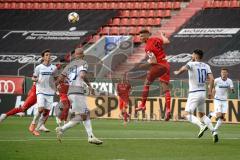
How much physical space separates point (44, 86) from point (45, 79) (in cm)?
24

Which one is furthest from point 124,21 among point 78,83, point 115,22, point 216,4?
point 78,83

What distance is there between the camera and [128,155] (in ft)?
55.5

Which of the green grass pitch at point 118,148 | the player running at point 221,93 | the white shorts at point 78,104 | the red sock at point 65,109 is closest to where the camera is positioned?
the green grass pitch at point 118,148

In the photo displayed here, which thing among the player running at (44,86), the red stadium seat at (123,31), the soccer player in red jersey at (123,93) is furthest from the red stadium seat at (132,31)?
the player running at (44,86)

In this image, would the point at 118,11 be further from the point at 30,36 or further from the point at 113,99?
the point at 113,99

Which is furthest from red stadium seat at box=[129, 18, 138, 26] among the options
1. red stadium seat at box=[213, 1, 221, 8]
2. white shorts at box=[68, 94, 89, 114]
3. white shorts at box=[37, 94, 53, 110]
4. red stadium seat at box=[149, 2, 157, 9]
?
white shorts at box=[68, 94, 89, 114]

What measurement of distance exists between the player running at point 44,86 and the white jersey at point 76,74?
523cm

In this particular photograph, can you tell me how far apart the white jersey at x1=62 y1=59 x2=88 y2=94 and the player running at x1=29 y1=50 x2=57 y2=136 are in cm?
523

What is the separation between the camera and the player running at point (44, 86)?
2419cm

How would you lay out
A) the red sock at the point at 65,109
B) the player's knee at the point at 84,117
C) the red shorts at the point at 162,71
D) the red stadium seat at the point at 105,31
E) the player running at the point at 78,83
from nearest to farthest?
the player running at the point at 78,83 → the player's knee at the point at 84,117 → the red shorts at the point at 162,71 → the red sock at the point at 65,109 → the red stadium seat at the point at 105,31

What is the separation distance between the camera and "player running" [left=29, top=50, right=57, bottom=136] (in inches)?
952

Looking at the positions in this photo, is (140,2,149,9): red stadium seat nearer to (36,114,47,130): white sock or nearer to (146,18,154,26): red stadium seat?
(146,18,154,26): red stadium seat

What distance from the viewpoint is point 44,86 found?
80.1ft

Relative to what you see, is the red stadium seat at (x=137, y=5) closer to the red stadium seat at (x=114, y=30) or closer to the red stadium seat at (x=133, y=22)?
the red stadium seat at (x=133, y=22)
